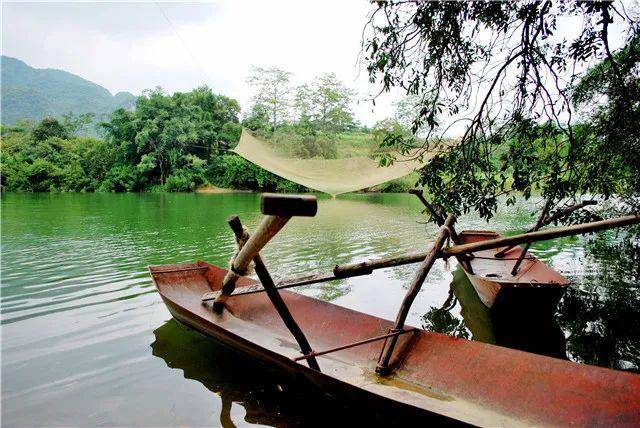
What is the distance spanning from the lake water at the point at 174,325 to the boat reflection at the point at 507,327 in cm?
2

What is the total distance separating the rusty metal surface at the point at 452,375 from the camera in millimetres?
1942

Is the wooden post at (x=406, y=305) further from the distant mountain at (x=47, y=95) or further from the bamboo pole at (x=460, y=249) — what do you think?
the distant mountain at (x=47, y=95)

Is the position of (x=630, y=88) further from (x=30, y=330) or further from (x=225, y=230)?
(x=225, y=230)

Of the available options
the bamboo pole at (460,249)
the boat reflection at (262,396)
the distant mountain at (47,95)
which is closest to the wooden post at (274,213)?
the bamboo pole at (460,249)

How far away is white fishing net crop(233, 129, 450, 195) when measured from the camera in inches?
302

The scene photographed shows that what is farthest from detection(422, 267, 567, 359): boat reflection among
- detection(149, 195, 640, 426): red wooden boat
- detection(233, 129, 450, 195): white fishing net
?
detection(233, 129, 450, 195): white fishing net

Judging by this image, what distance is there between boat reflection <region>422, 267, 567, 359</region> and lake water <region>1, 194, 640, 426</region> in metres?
0.02

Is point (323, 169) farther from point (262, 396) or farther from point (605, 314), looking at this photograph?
point (262, 396)

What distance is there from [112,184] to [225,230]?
20536 mm

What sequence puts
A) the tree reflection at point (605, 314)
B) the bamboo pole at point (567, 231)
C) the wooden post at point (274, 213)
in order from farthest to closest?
the tree reflection at point (605, 314)
the bamboo pole at point (567, 231)
the wooden post at point (274, 213)

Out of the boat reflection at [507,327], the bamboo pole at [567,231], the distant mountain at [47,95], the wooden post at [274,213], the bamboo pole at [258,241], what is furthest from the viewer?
the distant mountain at [47,95]

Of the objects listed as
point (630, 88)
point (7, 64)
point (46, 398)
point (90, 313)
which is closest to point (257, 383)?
point (46, 398)

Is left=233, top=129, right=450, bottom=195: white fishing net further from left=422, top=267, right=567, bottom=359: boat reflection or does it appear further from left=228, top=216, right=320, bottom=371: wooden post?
left=228, top=216, right=320, bottom=371: wooden post

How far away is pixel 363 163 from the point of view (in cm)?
867
